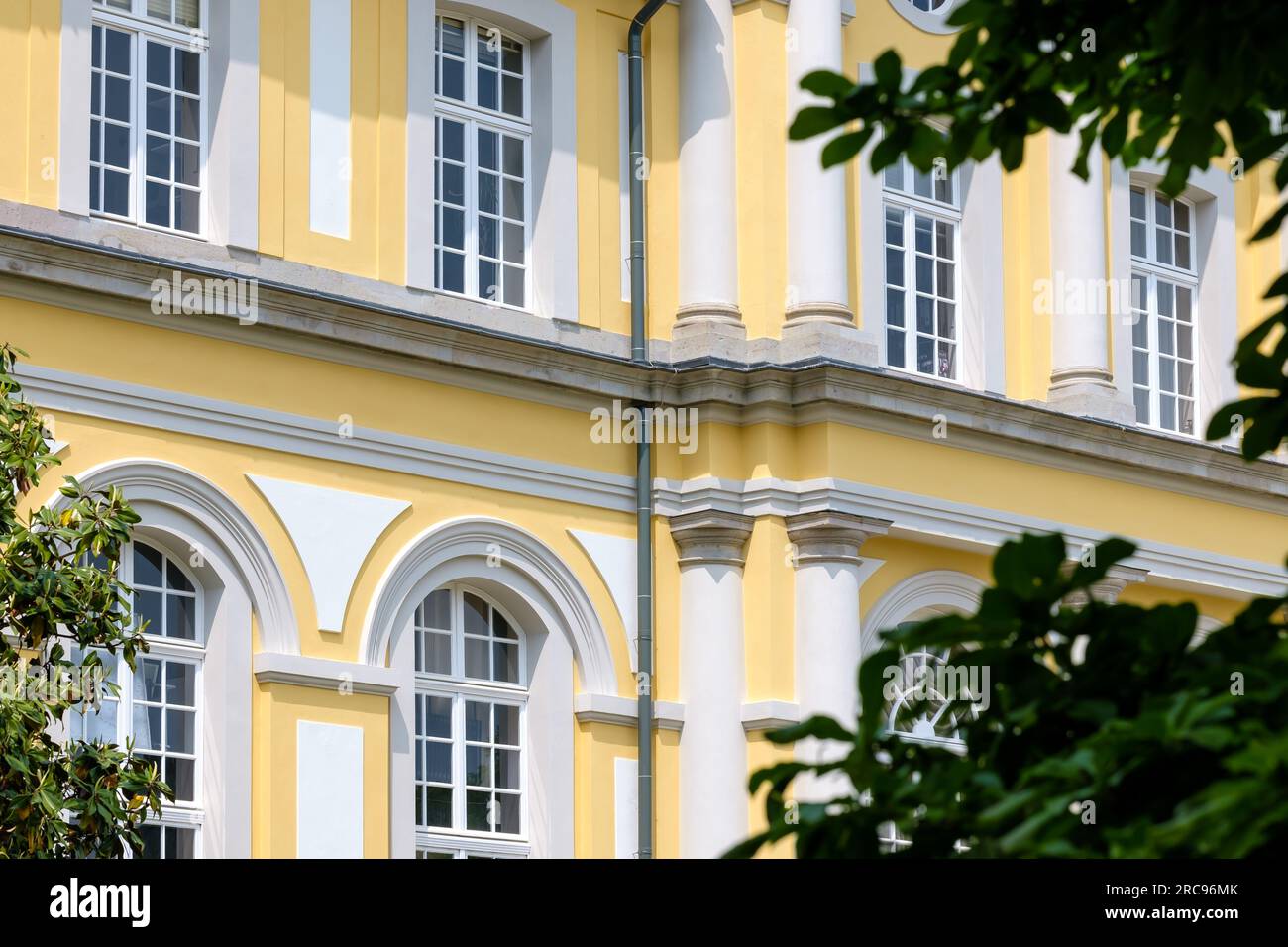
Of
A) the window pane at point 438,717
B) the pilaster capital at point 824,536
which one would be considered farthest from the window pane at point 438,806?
the pilaster capital at point 824,536

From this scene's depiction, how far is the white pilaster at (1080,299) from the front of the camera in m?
21.8

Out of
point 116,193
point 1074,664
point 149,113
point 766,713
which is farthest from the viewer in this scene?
→ point 766,713

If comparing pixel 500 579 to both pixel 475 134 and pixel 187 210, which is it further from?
pixel 187 210

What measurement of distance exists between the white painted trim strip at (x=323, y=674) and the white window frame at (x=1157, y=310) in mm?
8361

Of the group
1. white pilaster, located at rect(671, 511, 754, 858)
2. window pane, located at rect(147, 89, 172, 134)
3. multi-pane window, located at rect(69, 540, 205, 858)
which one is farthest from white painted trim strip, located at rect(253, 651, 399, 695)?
window pane, located at rect(147, 89, 172, 134)

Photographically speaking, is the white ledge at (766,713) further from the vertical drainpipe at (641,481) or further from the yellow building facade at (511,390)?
the vertical drainpipe at (641,481)

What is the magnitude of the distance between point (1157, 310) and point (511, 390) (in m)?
7.44

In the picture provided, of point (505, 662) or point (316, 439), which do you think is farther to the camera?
point (505, 662)

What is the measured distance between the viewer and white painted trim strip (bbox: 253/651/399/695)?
1683 cm

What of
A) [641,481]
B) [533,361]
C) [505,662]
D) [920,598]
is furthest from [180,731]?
[920,598]

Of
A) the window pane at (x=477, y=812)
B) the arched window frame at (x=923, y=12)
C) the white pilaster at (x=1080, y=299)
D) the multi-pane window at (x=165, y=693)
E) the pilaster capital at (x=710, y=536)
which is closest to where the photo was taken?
the multi-pane window at (x=165, y=693)

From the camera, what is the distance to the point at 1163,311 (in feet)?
77.6
